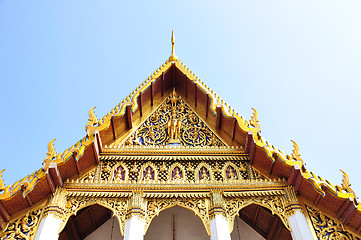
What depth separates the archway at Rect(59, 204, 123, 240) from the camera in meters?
7.50

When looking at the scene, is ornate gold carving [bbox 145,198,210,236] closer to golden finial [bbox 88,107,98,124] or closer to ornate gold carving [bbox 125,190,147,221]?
ornate gold carving [bbox 125,190,147,221]

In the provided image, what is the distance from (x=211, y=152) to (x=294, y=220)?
2.10m

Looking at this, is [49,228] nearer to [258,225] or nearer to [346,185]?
[258,225]

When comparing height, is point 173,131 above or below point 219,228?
above

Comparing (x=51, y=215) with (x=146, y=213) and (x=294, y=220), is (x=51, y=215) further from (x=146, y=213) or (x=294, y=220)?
(x=294, y=220)

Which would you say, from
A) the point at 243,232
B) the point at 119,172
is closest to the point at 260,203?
the point at 243,232

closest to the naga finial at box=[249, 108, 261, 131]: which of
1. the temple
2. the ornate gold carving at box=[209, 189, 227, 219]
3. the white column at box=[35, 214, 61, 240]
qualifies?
the temple

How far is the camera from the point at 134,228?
19.9ft

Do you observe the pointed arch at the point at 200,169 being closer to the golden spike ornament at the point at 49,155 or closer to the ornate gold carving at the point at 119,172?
the ornate gold carving at the point at 119,172

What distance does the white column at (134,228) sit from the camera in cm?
595

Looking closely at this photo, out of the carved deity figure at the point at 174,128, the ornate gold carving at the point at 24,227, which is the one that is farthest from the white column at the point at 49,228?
the carved deity figure at the point at 174,128

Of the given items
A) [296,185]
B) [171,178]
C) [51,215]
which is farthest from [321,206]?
[51,215]

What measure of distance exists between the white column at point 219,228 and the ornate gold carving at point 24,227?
2.97m

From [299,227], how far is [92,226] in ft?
14.6
